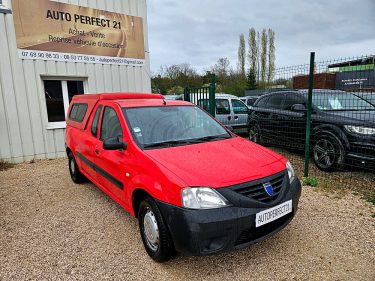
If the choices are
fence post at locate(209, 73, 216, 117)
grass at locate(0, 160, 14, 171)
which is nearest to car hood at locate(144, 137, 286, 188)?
fence post at locate(209, 73, 216, 117)

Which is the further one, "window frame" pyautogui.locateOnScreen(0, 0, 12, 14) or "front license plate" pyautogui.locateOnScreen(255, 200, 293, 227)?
"window frame" pyautogui.locateOnScreen(0, 0, 12, 14)

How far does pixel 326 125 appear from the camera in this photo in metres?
5.52

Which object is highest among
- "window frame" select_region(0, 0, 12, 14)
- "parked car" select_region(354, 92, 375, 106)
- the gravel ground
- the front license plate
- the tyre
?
"window frame" select_region(0, 0, 12, 14)

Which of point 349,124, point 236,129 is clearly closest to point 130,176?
point 349,124

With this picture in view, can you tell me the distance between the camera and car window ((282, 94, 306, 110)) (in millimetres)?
6391

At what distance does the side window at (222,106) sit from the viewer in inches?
395

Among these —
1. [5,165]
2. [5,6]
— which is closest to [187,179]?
[5,165]

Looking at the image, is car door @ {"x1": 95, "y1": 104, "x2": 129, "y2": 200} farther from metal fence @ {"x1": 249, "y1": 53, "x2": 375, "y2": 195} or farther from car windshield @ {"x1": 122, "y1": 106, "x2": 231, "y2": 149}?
metal fence @ {"x1": 249, "y1": 53, "x2": 375, "y2": 195}

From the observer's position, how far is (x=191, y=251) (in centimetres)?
240

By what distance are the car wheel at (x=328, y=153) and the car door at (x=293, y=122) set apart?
18.8 inches

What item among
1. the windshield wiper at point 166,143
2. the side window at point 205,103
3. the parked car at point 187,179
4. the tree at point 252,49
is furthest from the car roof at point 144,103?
the tree at point 252,49

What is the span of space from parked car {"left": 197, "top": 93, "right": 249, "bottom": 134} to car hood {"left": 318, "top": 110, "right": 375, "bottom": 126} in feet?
14.9

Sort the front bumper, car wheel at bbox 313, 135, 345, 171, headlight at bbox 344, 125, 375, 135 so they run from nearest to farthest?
the front bumper < headlight at bbox 344, 125, 375, 135 < car wheel at bbox 313, 135, 345, 171

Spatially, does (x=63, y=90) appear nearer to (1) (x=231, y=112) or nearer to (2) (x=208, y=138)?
(1) (x=231, y=112)
